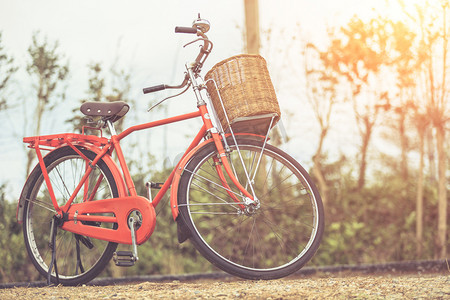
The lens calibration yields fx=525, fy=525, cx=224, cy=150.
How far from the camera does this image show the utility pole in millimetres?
5340

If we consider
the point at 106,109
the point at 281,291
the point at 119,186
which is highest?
the point at 106,109

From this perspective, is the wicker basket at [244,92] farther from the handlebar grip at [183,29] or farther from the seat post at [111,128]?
the seat post at [111,128]

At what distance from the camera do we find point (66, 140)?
3426 millimetres

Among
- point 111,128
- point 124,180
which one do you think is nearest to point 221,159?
point 124,180

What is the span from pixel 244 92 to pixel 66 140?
4.11ft

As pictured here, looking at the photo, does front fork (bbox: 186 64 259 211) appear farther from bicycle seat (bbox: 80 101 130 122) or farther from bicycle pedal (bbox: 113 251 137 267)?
bicycle pedal (bbox: 113 251 137 267)

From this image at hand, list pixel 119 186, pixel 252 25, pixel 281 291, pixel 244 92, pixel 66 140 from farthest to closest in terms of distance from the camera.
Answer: pixel 252 25, pixel 66 140, pixel 119 186, pixel 244 92, pixel 281 291

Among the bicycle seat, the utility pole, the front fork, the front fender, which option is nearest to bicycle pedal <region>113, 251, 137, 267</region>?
the front fender

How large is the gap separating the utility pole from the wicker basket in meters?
2.28

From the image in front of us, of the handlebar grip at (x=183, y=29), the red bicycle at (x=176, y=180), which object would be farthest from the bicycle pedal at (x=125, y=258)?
the handlebar grip at (x=183, y=29)

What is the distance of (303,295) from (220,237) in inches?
114

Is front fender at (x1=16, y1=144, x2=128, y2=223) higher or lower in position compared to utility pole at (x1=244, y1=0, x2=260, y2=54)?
lower

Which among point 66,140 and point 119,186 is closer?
point 119,186

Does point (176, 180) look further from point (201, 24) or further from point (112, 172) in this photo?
point (201, 24)
